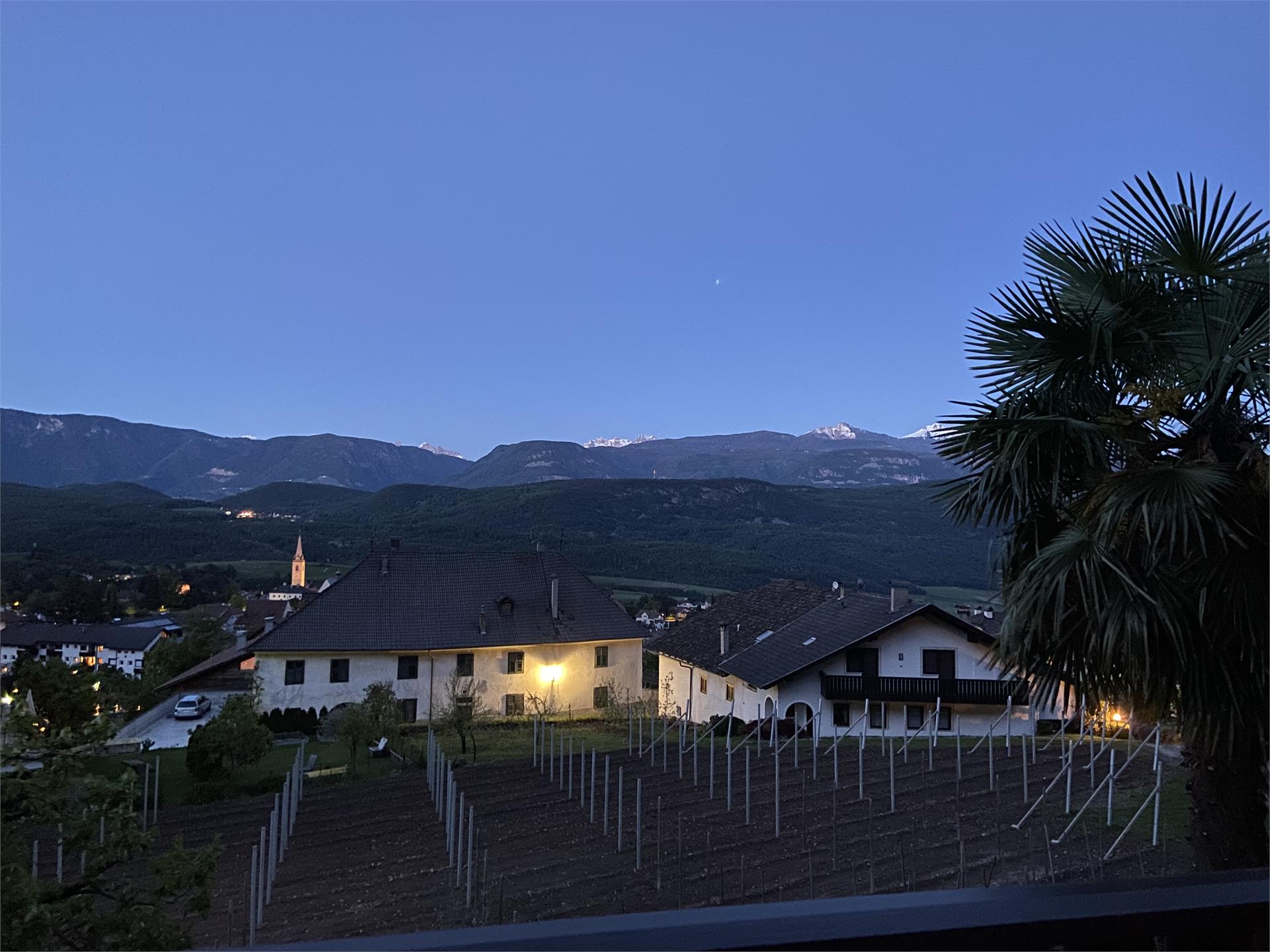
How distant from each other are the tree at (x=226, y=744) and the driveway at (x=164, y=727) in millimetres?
5448

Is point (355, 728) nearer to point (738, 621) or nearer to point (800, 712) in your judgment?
point (800, 712)

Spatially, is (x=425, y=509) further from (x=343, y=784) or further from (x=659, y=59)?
(x=659, y=59)

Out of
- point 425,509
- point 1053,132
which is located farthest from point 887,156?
Answer: point 425,509

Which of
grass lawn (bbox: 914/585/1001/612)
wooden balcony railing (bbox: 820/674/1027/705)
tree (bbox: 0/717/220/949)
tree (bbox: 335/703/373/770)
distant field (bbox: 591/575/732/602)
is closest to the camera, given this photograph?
tree (bbox: 0/717/220/949)

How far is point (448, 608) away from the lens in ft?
101

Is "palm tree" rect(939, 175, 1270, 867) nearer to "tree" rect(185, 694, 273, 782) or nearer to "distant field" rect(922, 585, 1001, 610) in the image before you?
"tree" rect(185, 694, 273, 782)

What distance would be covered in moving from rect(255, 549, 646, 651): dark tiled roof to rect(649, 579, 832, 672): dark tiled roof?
2.03 meters

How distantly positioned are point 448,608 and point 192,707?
935cm

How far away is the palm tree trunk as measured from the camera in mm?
3361

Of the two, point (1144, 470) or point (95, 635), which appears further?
point (95, 635)

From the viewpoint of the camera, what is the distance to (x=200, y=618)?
138ft

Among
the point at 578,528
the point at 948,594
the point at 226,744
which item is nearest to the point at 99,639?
the point at 226,744

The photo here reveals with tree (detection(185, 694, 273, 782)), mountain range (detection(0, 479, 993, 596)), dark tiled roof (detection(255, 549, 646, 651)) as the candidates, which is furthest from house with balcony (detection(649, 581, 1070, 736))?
mountain range (detection(0, 479, 993, 596))

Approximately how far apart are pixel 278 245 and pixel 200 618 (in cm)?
7201
